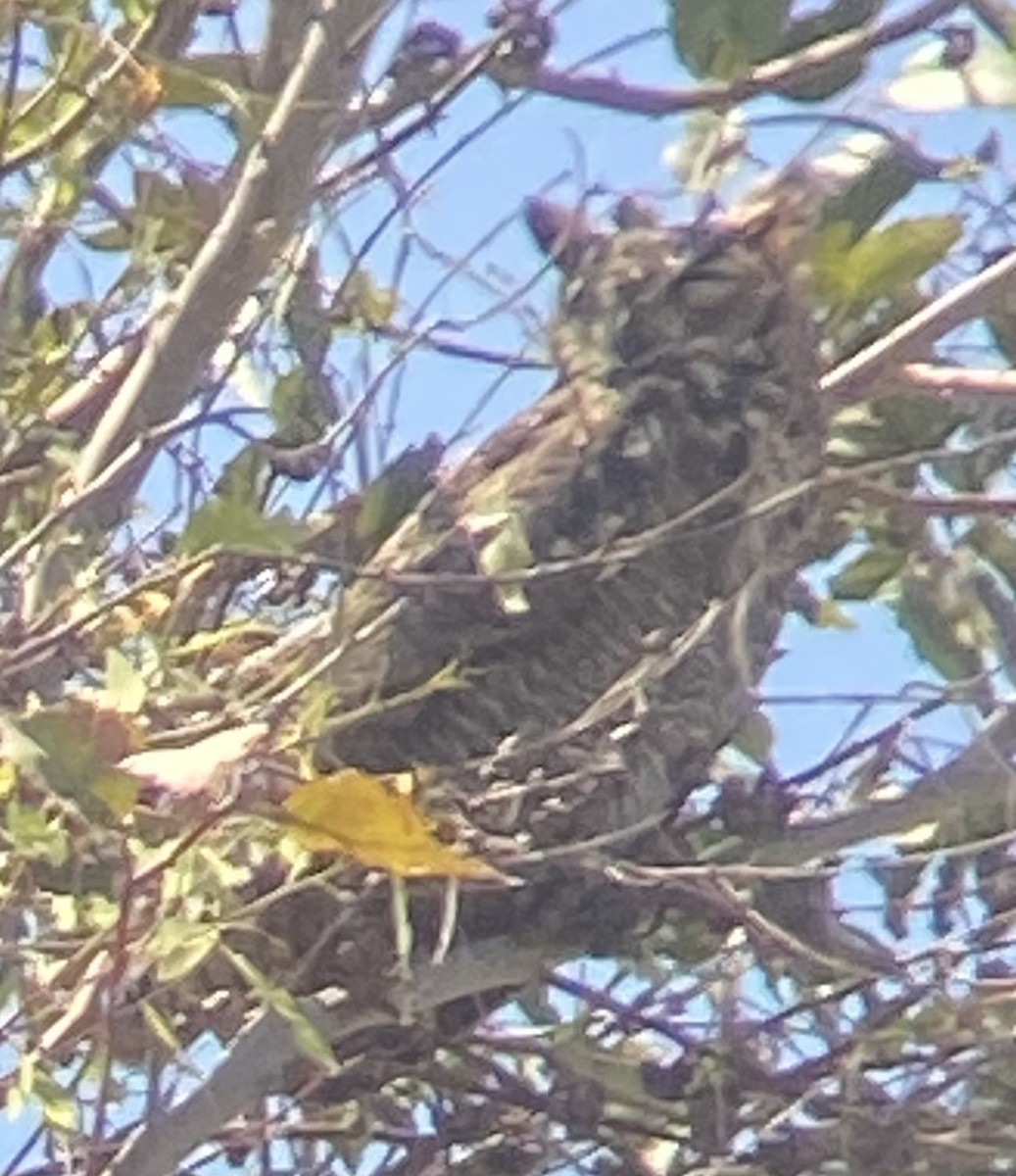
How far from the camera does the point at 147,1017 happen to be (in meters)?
0.76

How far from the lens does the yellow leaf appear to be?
69 cm

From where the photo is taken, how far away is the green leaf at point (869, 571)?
0.94m

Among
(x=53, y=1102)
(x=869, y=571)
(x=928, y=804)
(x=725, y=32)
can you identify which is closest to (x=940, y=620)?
(x=869, y=571)

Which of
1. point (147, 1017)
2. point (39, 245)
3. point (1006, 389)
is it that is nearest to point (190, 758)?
point (147, 1017)

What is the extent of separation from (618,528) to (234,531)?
0.45 feet

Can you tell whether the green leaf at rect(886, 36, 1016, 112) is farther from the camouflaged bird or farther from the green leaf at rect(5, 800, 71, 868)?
the green leaf at rect(5, 800, 71, 868)

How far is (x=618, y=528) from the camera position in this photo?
800 millimetres

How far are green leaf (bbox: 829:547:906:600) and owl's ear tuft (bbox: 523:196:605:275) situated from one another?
0.58ft

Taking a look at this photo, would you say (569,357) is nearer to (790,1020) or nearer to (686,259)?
(686,259)

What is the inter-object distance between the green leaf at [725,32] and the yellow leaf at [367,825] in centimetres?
23

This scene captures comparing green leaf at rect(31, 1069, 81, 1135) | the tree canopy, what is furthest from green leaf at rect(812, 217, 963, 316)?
green leaf at rect(31, 1069, 81, 1135)

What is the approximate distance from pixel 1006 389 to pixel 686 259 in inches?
5.0

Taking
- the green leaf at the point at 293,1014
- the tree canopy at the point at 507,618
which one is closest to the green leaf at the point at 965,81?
the tree canopy at the point at 507,618

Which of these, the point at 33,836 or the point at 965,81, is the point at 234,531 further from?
the point at 965,81
